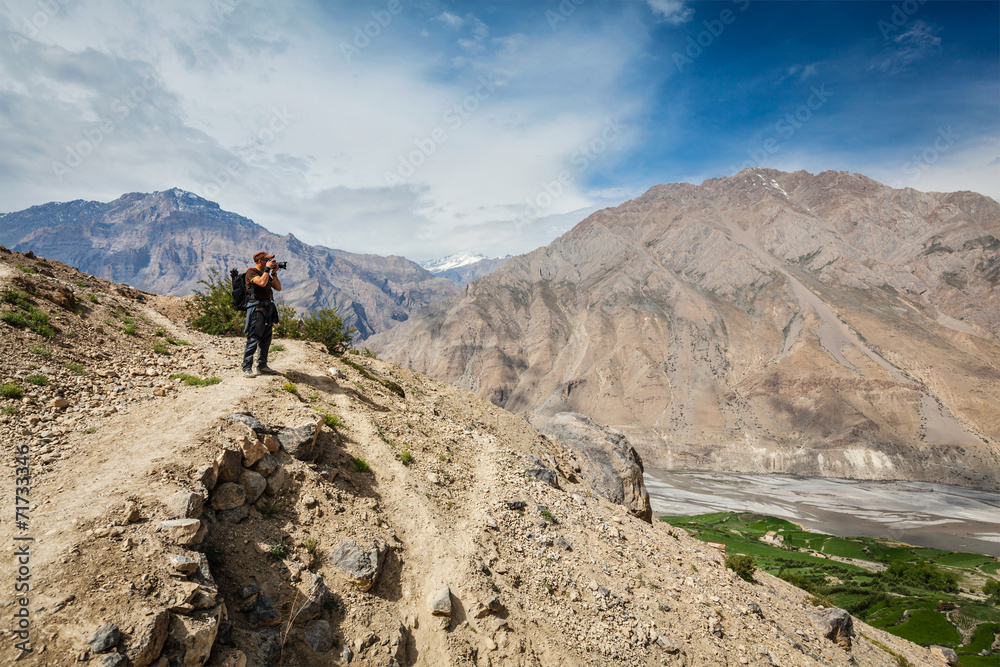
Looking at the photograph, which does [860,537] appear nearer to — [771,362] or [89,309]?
[771,362]

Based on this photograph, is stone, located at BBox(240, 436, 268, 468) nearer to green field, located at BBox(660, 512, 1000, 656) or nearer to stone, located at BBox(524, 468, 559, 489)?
stone, located at BBox(524, 468, 559, 489)

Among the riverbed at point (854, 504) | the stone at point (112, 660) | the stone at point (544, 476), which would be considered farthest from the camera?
the riverbed at point (854, 504)

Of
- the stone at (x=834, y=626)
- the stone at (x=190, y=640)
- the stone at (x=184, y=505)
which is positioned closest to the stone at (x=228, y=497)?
the stone at (x=184, y=505)

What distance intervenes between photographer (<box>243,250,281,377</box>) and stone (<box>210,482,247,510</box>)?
415 cm

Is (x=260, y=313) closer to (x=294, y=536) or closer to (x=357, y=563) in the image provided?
(x=294, y=536)

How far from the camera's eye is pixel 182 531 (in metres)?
5.02

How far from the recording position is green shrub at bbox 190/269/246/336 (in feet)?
44.6

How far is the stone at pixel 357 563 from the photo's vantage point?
629cm

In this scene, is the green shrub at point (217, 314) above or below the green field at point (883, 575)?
above

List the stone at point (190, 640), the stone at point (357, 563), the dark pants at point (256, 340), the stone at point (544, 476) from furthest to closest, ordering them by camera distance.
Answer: the stone at point (544, 476) → the dark pants at point (256, 340) → the stone at point (357, 563) → the stone at point (190, 640)

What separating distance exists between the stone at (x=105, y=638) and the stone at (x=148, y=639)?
0.48ft

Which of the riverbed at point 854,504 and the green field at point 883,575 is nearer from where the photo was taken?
the green field at point 883,575

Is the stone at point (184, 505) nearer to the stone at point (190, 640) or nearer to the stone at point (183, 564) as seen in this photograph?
the stone at point (183, 564)

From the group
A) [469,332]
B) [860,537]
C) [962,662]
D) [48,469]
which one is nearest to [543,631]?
[48,469]
